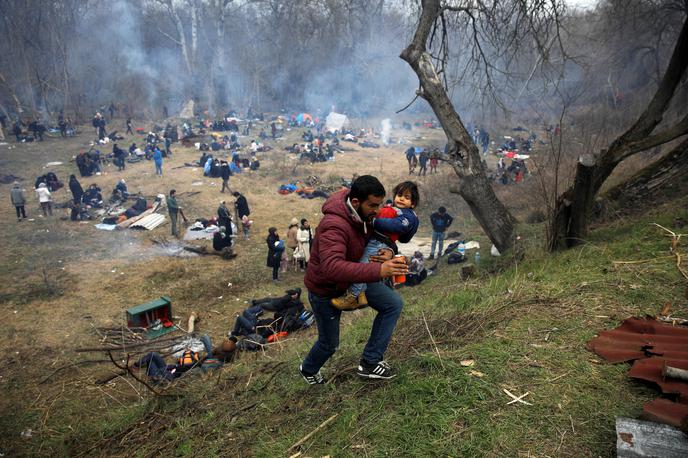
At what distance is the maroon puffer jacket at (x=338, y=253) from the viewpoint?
2451mm

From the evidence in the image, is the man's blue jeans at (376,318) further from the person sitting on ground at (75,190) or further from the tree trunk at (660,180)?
the person sitting on ground at (75,190)

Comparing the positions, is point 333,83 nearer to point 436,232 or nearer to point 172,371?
point 436,232

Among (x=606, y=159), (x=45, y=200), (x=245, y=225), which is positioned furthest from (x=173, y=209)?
(x=606, y=159)

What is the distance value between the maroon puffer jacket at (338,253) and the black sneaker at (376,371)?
65cm

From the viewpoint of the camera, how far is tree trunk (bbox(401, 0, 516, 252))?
7.45m

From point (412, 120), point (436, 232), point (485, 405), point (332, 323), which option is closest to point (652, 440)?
point (485, 405)

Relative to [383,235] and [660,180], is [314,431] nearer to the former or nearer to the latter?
[383,235]

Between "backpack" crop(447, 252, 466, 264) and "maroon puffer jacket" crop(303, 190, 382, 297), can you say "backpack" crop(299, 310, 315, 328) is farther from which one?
"maroon puffer jacket" crop(303, 190, 382, 297)

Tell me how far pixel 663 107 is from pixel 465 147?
2752 millimetres

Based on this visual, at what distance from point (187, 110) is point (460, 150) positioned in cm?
2767

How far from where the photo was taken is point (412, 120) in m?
34.8

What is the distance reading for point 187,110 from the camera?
30828 millimetres

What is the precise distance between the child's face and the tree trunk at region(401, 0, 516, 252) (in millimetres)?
4816

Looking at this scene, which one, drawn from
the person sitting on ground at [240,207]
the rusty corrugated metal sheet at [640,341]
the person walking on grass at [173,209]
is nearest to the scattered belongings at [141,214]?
the person walking on grass at [173,209]
